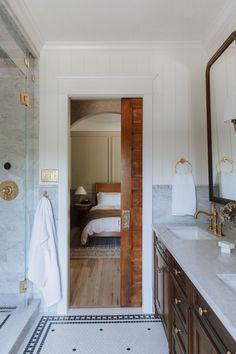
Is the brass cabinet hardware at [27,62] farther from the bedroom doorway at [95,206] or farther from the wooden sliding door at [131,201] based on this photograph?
the bedroom doorway at [95,206]

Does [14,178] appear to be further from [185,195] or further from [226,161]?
[226,161]

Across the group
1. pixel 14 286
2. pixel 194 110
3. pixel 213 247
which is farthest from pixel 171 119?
pixel 14 286

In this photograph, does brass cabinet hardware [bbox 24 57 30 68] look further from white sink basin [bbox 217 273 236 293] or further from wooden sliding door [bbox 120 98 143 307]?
white sink basin [bbox 217 273 236 293]

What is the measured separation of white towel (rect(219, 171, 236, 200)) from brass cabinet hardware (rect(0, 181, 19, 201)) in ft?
6.51

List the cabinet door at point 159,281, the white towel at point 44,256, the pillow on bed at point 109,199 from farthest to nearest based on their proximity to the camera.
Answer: the pillow on bed at point 109,199, the white towel at point 44,256, the cabinet door at point 159,281

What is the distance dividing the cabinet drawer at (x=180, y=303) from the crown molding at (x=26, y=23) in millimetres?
2287

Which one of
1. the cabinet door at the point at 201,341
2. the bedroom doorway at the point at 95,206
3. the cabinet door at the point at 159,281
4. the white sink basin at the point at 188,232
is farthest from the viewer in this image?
the bedroom doorway at the point at 95,206

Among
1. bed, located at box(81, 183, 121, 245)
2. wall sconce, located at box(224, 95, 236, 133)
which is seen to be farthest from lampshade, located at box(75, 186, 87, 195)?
wall sconce, located at box(224, 95, 236, 133)

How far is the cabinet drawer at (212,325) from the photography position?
A: 2.87 feet

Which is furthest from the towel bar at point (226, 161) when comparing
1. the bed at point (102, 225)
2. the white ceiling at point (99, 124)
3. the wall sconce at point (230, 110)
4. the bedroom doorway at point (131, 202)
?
the white ceiling at point (99, 124)

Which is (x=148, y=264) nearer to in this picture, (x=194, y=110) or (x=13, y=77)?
(x=194, y=110)

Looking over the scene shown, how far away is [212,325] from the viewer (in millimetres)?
1014

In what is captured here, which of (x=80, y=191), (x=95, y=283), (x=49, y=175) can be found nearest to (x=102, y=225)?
(x=95, y=283)

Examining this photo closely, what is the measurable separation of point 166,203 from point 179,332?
120cm
